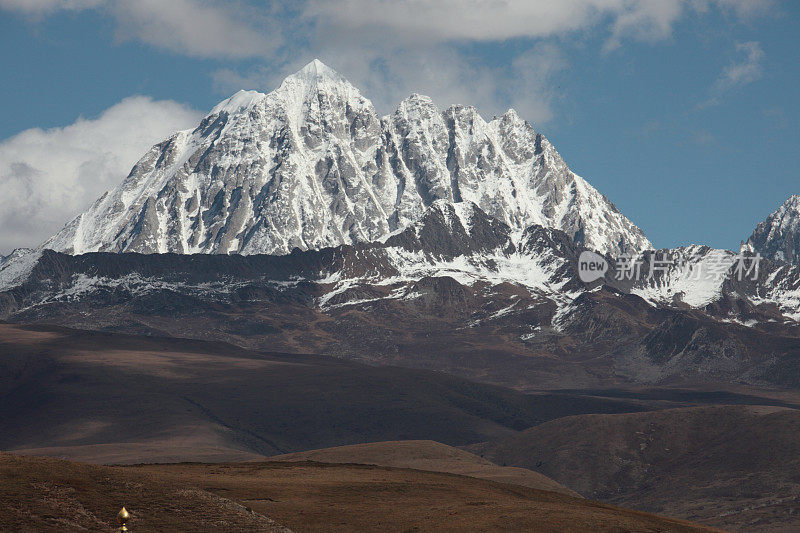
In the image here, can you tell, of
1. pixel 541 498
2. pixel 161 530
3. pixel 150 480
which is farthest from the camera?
pixel 541 498

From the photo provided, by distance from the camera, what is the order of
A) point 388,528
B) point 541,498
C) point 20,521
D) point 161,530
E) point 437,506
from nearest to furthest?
point 20,521 < point 161,530 < point 388,528 < point 437,506 < point 541,498

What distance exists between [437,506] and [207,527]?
1145 inches

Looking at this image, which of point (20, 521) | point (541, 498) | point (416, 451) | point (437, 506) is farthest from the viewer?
point (416, 451)

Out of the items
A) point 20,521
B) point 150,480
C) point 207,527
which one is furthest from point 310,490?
point 20,521

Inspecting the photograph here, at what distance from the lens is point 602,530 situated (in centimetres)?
8375

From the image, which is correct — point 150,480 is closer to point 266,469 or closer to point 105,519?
point 105,519

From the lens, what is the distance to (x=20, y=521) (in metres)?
62.5

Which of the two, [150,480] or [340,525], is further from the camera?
[340,525]

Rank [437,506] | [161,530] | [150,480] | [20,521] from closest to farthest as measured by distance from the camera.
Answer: [20,521] < [161,530] < [150,480] < [437,506]

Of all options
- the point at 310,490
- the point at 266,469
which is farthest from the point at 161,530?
the point at 266,469

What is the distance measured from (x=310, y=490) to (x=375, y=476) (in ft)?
57.0

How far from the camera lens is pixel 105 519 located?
218 ft

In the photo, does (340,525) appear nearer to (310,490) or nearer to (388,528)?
(388,528)

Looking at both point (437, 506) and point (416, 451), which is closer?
point (437, 506)
